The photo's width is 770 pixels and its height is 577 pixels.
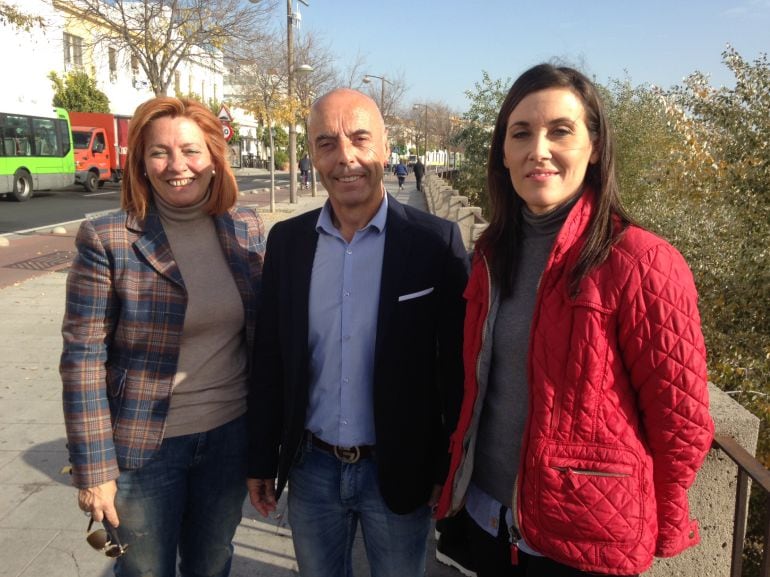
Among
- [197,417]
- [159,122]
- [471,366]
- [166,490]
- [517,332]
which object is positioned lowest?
[166,490]

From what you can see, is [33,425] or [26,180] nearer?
[33,425]

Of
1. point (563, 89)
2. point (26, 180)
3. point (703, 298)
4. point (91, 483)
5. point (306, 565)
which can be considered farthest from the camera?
point (26, 180)

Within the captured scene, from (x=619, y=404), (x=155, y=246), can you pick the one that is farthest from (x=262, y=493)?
(x=619, y=404)

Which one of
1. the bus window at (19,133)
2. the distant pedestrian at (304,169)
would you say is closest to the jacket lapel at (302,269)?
the bus window at (19,133)

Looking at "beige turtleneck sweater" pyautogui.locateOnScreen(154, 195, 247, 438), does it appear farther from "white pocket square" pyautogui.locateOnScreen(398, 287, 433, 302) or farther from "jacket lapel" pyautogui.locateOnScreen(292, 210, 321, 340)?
"white pocket square" pyautogui.locateOnScreen(398, 287, 433, 302)

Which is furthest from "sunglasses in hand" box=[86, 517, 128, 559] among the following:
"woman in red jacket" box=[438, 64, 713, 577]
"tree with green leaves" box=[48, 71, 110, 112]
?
"tree with green leaves" box=[48, 71, 110, 112]

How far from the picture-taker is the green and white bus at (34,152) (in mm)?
20547

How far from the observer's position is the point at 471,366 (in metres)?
1.82

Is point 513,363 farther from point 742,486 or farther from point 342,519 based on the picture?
point 742,486

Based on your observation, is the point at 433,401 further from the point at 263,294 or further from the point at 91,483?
the point at 91,483

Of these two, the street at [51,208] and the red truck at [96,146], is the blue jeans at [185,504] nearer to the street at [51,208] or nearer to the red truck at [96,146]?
the street at [51,208]

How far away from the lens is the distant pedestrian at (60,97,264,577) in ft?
6.66

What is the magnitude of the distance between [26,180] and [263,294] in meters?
22.9

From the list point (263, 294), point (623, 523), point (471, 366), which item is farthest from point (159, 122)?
point (623, 523)
